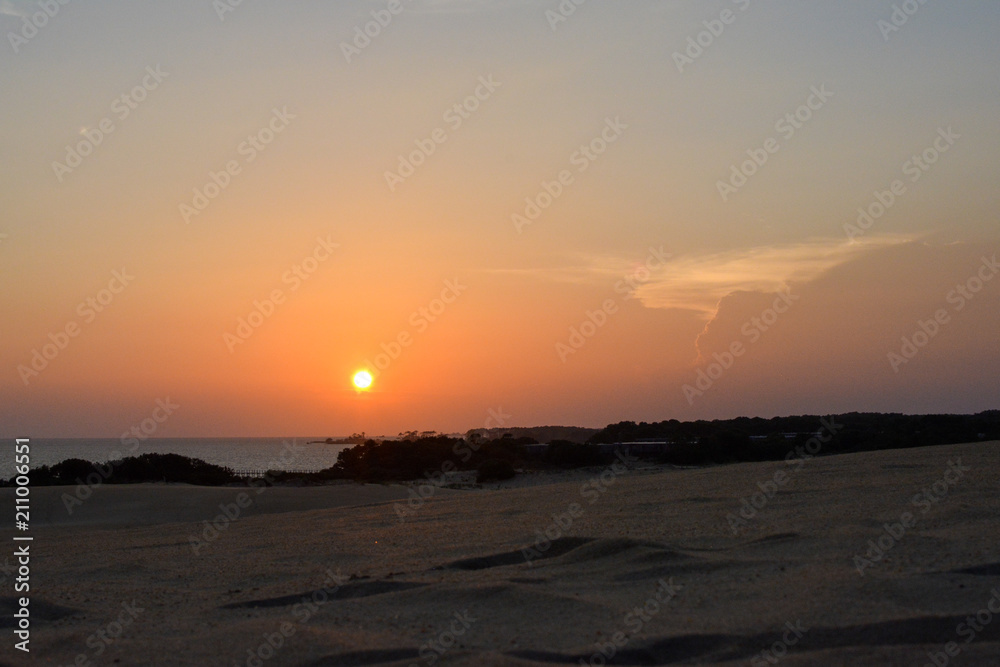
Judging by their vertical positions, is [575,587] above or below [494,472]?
above

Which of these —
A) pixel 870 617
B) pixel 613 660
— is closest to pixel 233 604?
pixel 613 660

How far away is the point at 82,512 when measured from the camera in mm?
23844

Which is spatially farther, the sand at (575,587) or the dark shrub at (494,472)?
the dark shrub at (494,472)

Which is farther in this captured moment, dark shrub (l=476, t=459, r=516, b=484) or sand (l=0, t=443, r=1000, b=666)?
dark shrub (l=476, t=459, r=516, b=484)

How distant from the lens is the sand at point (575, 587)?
595 centimetres

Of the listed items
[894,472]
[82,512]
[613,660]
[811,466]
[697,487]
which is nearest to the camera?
[613,660]

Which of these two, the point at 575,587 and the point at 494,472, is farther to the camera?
the point at 494,472

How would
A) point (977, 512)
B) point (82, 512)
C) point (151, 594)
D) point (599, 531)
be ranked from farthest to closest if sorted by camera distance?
point (82, 512), point (599, 531), point (977, 512), point (151, 594)

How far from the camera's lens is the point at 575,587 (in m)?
8.01

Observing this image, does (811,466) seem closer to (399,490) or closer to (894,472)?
(894,472)

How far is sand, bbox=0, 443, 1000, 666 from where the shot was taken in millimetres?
5945

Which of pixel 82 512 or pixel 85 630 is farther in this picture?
pixel 82 512

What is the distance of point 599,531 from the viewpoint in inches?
433

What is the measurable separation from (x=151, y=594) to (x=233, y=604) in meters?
1.42
